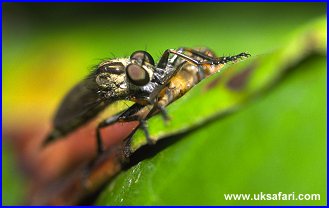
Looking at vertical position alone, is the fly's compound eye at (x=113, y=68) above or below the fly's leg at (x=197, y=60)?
above

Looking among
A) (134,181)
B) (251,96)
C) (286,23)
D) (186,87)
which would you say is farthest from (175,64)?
(286,23)

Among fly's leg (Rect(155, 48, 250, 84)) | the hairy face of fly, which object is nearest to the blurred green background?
fly's leg (Rect(155, 48, 250, 84))

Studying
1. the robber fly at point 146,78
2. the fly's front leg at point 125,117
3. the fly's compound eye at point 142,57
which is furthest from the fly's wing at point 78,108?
the fly's compound eye at point 142,57

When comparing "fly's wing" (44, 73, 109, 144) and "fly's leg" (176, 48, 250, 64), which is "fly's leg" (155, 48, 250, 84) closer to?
"fly's leg" (176, 48, 250, 64)

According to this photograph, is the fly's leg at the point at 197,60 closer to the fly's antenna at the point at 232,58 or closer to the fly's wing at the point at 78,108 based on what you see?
the fly's antenna at the point at 232,58

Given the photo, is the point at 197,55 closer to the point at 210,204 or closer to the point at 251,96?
the point at 210,204

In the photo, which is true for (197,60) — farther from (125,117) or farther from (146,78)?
(125,117)
